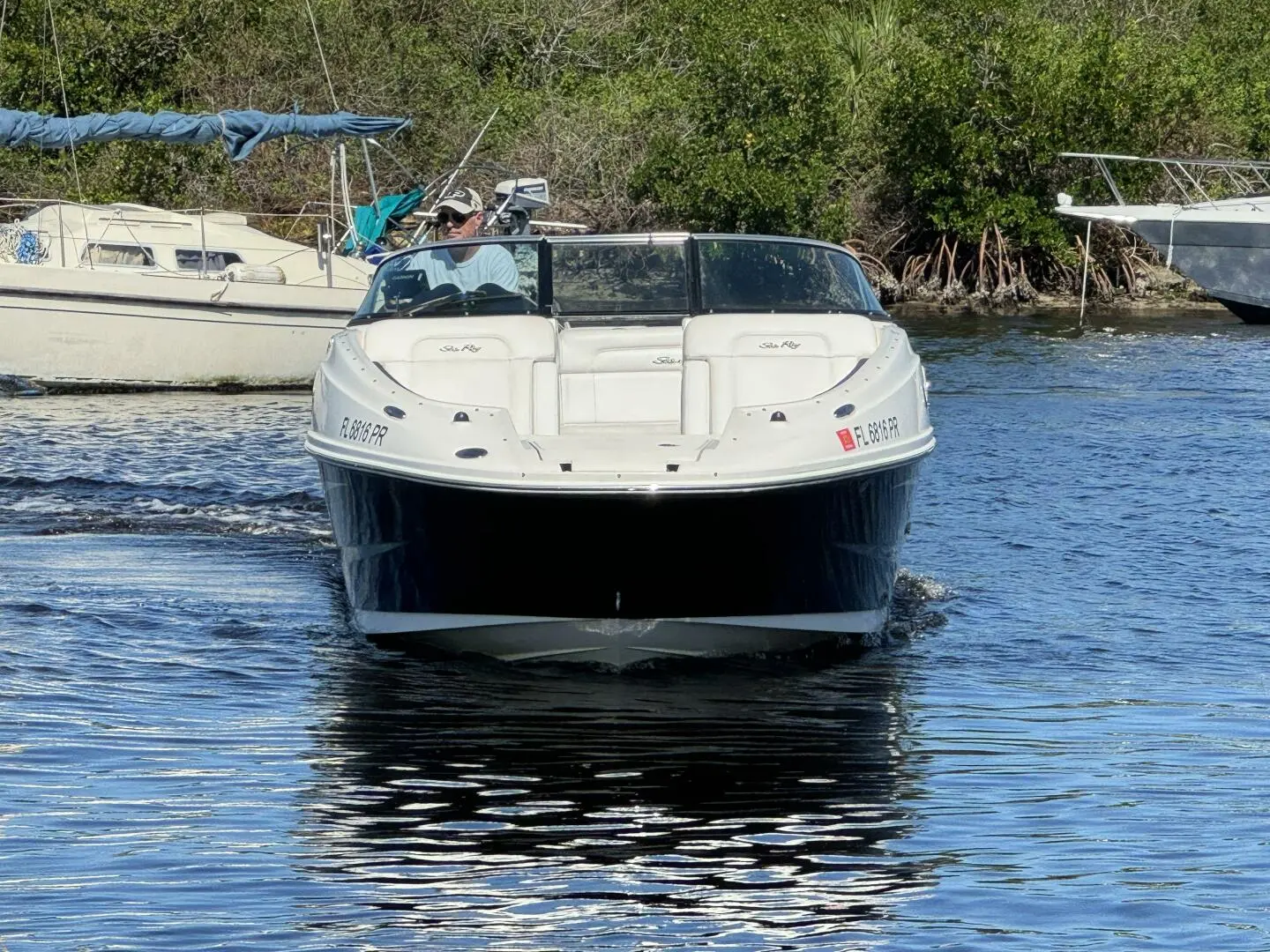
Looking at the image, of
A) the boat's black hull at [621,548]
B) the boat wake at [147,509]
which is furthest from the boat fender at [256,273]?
the boat's black hull at [621,548]

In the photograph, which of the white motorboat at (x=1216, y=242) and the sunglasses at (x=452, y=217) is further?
the white motorboat at (x=1216, y=242)

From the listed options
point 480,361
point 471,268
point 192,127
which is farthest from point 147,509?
point 192,127

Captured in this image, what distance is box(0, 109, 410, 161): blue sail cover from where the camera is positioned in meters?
21.1

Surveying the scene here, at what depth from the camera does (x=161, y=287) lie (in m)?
20.5

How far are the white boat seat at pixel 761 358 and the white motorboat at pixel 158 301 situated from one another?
1200cm

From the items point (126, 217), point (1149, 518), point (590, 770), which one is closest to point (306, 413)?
point (126, 217)

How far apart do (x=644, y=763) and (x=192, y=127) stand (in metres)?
15.6

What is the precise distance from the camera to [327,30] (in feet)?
111

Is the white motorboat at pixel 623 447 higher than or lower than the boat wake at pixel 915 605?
higher

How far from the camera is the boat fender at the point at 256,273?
21.0 metres

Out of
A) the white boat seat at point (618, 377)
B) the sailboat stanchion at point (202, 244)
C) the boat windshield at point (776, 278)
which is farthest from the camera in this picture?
the sailboat stanchion at point (202, 244)

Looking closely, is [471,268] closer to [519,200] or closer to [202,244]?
[519,200]

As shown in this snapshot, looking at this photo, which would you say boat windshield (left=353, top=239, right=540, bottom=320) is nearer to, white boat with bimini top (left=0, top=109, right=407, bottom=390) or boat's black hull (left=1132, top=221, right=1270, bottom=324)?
white boat with bimini top (left=0, top=109, right=407, bottom=390)

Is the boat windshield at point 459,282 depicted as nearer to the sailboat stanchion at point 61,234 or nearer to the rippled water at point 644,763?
the rippled water at point 644,763
